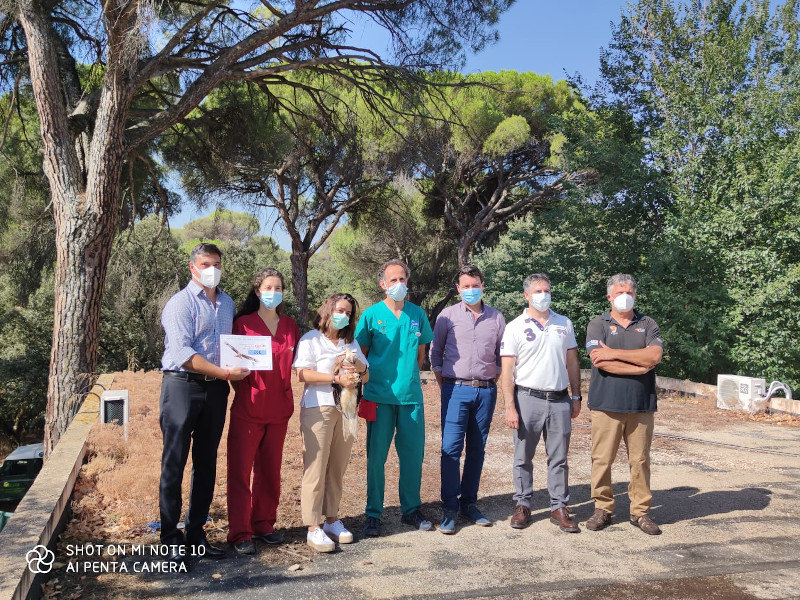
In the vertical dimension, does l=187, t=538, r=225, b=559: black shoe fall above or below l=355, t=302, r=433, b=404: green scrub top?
below

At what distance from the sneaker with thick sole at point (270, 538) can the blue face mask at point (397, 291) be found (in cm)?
178

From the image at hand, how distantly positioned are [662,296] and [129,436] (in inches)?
395

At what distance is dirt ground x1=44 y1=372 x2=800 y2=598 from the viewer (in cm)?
368

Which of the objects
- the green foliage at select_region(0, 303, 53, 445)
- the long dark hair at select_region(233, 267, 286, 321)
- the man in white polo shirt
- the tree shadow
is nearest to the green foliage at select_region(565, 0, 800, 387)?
the tree shadow

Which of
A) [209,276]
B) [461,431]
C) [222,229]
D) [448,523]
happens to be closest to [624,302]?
[461,431]

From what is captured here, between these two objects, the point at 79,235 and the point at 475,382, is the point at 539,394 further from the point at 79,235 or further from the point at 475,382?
the point at 79,235

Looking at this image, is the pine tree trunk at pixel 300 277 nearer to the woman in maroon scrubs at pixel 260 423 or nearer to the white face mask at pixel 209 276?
the woman in maroon scrubs at pixel 260 423

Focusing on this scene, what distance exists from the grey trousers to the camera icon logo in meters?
3.04

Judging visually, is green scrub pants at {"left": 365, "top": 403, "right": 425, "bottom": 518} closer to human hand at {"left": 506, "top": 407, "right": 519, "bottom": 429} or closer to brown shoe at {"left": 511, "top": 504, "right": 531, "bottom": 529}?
human hand at {"left": 506, "top": 407, "right": 519, "bottom": 429}

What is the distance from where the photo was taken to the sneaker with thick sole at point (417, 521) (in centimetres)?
462

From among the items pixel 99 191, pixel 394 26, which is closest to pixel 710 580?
pixel 99 191

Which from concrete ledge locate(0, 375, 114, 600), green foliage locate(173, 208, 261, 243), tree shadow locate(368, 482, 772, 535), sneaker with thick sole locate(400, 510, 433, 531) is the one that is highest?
green foliage locate(173, 208, 261, 243)

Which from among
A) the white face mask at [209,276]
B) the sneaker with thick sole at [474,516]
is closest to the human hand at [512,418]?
the sneaker with thick sole at [474,516]

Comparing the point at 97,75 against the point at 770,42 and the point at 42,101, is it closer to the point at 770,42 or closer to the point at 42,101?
the point at 42,101
